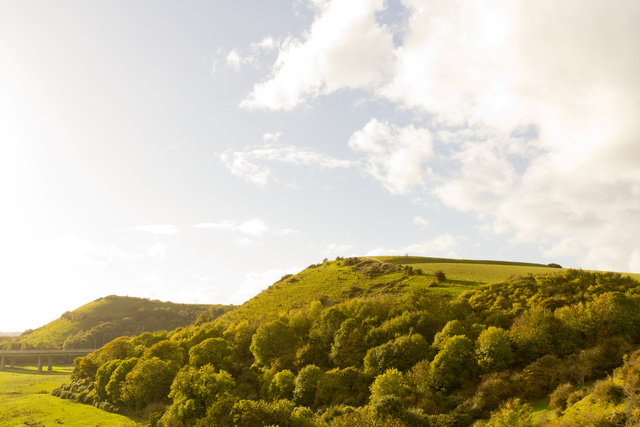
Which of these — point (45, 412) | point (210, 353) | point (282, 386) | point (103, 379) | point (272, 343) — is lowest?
point (45, 412)

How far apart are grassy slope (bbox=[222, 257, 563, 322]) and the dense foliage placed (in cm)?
1461

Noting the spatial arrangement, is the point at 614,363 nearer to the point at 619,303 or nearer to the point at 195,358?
the point at 619,303

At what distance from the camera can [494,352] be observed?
40156 millimetres

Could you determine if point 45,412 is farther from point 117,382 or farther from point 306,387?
point 306,387

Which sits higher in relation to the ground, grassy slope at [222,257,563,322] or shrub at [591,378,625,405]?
grassy slope at [222,257,563,322]

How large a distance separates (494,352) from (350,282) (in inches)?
2166

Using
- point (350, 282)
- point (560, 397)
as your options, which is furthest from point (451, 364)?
point (350, 282)

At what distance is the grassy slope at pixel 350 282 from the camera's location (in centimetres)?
8056

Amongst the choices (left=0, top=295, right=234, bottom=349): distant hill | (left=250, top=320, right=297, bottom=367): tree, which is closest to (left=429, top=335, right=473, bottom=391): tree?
(left=250, top=320, right=297, bottom=367): tree

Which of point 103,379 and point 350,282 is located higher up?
point 350,282

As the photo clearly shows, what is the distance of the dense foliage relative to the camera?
3198cm

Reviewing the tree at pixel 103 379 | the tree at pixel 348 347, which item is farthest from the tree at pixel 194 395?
the tree at pixel 103 379

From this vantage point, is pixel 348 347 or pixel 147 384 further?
pixel 147 384

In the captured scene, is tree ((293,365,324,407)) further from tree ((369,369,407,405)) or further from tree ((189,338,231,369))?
tree ((189,338,231,369))
